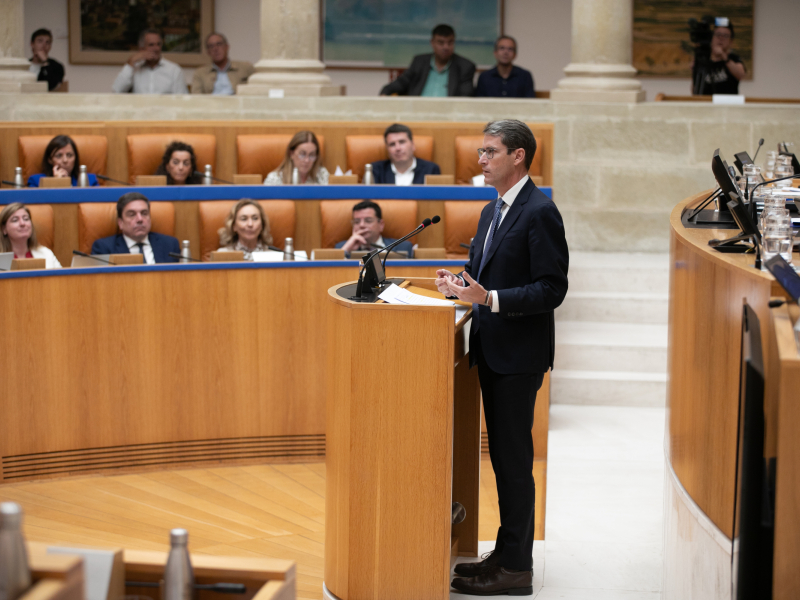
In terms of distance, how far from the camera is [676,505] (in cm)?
236

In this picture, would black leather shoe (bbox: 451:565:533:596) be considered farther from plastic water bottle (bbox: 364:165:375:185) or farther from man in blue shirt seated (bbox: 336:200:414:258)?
plastic water bottle (bbox: 364:165:375:185)

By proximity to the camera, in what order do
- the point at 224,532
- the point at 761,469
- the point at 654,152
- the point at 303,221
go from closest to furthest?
1. the point at 761,469
2. the point at 224,532
3. the point at 303,221
4. the point at 654,152

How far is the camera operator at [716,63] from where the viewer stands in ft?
21.2

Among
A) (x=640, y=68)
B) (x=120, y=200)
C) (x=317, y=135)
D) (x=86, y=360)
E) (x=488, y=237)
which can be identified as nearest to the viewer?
(x=488, y=237)

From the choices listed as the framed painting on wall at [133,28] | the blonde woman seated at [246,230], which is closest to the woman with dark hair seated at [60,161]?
the blonde woman seated at [246,230]

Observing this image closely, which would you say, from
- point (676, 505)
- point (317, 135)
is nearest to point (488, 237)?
point (676, 505)

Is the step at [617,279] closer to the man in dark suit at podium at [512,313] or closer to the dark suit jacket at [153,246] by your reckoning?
the dark suit jacket at [153,246]

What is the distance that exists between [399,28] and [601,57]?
334 centimetres

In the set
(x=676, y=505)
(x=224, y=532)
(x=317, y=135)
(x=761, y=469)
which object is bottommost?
(x=224, y=532)

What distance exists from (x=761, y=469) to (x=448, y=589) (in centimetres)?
104

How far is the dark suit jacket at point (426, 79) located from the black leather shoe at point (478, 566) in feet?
14.6

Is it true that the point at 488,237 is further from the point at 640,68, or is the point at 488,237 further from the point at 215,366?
the point at 640,68

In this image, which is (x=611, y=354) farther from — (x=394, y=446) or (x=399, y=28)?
(x=399, y=28)

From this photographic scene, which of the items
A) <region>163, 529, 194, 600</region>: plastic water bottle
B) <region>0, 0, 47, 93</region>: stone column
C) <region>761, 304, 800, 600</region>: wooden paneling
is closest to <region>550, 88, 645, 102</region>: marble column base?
<region>0, 0, 47, 93</region>: stone column
